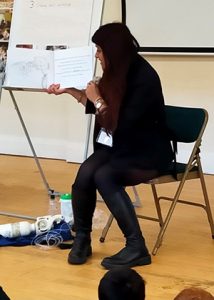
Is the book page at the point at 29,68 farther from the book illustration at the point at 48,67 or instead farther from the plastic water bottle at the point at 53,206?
the plastic water bottle at the point at 53,206

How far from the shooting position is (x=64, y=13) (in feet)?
Result: 11.4

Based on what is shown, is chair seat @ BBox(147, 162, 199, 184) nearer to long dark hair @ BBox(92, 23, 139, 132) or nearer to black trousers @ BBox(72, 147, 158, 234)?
black trousers @ BBox(72, 147, 158, 234)

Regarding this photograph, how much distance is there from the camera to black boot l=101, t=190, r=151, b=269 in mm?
2518

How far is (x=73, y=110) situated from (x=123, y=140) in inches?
100

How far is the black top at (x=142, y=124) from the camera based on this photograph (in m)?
2.53

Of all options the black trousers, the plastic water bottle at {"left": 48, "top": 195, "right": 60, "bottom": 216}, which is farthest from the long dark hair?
the plastic water bottle at {"left": 48, "top": 195, "right": 60, "bottom": 216}

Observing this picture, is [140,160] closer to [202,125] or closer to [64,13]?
[202,125]

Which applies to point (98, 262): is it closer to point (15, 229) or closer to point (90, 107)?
point (15, 229)

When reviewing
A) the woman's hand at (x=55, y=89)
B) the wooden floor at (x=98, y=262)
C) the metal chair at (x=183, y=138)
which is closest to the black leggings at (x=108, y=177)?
the metal chair at (x=183, y=138)

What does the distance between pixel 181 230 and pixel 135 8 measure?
2.27 metres

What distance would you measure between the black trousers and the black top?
38 millimetres

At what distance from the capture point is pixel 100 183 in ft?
8.34

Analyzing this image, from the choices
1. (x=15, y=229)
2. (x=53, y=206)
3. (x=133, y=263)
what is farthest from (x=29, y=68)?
(x=133, y=263)

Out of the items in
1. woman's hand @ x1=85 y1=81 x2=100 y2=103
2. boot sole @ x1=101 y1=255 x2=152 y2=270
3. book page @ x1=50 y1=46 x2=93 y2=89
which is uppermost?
book page @ x1=50 y1=46 x2=93 y2=89
